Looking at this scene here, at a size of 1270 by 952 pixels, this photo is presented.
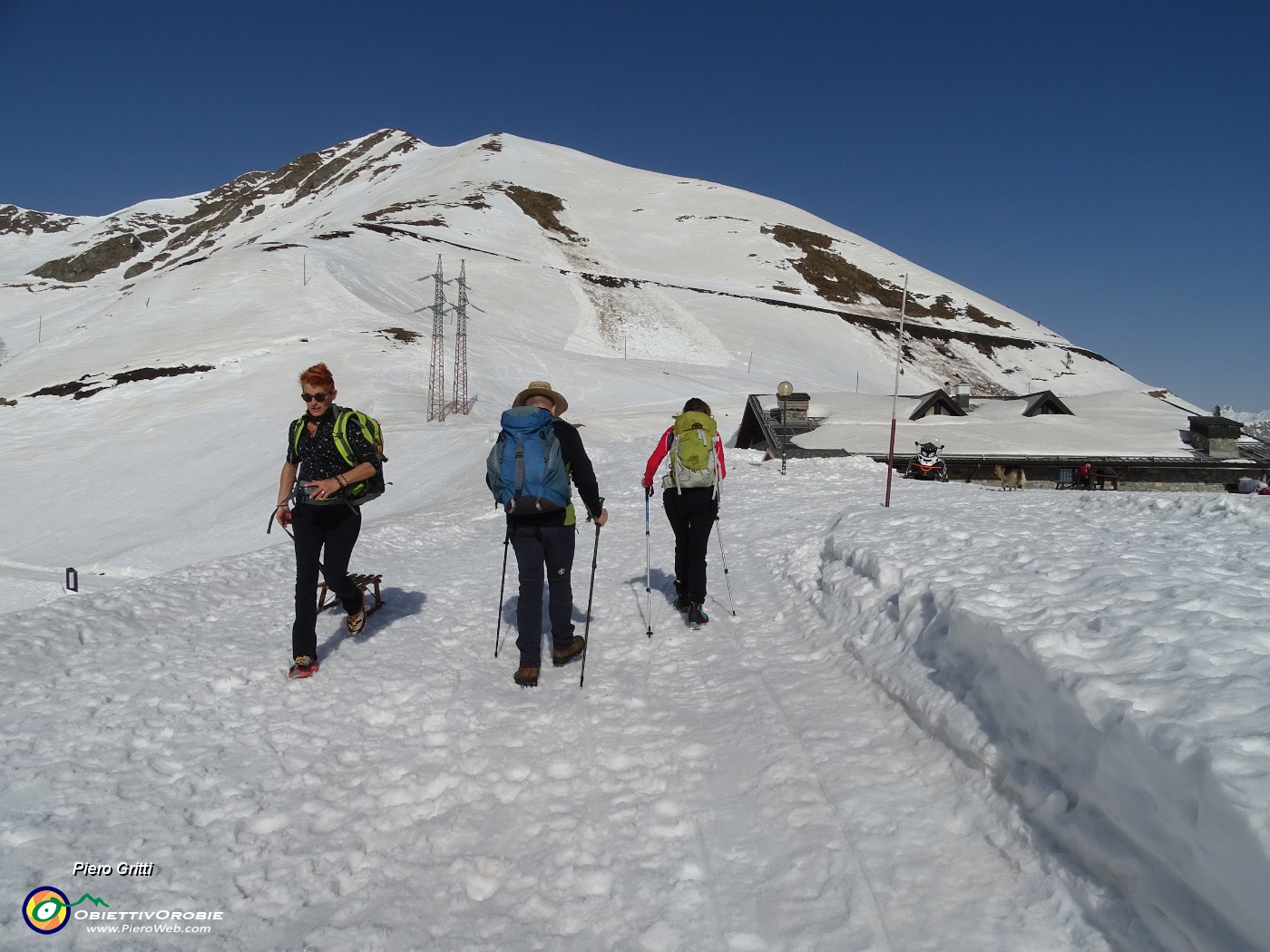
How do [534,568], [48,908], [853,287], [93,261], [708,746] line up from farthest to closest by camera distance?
[93,261], [853,287], [534,568], [708,746], [48,908]

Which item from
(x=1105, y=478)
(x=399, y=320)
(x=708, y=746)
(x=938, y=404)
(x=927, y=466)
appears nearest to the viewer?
(x=708, y=746)

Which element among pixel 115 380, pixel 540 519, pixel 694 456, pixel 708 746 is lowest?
pixel 708 746

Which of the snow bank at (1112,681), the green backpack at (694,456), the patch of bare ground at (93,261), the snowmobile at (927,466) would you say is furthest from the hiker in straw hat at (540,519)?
the patch of bare ground at (93,261)

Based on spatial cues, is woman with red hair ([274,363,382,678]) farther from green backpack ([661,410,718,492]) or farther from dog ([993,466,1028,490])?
dog ([993,466,1028,490])

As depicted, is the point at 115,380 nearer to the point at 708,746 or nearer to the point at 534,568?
the point at 534,568

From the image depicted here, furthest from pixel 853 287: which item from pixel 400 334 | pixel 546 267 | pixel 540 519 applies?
pixel 540 519

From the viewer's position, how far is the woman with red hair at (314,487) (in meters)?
5.35

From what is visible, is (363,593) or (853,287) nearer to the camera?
(363,593)

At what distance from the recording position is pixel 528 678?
534cm

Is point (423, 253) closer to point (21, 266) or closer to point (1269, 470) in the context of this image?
point (1269, 470)

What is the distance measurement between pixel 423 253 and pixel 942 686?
82763mm

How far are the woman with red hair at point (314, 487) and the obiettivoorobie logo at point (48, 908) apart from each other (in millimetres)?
2392

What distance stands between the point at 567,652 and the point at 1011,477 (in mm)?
22444

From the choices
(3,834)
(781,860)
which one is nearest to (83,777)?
(3,834)
